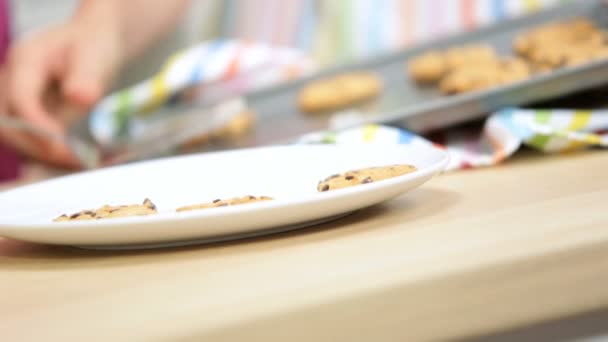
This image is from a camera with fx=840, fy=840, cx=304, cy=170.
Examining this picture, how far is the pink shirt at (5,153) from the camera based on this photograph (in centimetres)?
168

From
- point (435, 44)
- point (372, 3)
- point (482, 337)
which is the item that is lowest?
point (482, 337)

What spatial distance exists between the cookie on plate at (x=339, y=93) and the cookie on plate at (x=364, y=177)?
22.3 inches

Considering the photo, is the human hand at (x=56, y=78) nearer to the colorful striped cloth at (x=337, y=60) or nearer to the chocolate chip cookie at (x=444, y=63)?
the colorful striped cloth at (x=337, y=60)

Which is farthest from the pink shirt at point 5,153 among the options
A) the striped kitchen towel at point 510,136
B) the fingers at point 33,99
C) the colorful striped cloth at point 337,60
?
the striped kitchen towel at point 510,136

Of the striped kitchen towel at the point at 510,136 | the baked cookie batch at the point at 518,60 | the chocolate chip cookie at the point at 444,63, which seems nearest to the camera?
the striped kitchen towel at the point at 510,136

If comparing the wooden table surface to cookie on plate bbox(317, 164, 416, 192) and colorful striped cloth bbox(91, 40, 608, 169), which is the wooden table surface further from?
colorful striped cloth bbox(91, 40, 608, 169)

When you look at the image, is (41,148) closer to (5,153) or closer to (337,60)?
Answer: (5,153)

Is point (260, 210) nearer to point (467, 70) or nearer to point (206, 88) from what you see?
point (467, 70)

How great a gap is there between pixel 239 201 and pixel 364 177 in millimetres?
72

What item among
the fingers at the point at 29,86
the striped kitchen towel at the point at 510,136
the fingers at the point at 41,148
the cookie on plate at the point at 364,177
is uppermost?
the fingers at the point at 29,86

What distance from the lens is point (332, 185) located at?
1.56 feet

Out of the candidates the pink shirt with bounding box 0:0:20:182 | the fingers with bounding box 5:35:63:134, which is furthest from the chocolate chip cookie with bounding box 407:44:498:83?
the pink shirt with bounding box 0:0:20:182

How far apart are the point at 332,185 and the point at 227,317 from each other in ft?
0.51

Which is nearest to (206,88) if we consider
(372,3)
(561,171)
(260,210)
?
(372,3)
